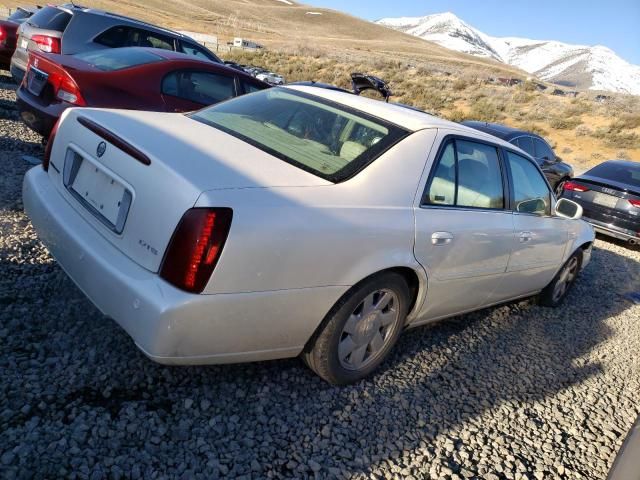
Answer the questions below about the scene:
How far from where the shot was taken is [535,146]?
9180 millimetres

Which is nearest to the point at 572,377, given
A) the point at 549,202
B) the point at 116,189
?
the point at 549,202

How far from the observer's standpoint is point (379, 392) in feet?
9.55

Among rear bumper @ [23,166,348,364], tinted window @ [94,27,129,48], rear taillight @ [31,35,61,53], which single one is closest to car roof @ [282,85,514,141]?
rear bumper @ [23,166,348,364]

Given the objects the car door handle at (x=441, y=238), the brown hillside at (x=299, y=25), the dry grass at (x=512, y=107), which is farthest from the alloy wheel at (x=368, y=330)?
the brown hillside at (x=299, y=25)

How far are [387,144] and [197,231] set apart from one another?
4.24 ft

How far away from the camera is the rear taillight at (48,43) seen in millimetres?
7117

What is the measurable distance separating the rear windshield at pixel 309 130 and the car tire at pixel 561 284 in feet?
8.85

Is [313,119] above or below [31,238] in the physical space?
above

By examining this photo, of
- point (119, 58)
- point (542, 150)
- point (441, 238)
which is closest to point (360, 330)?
point (441, 238)

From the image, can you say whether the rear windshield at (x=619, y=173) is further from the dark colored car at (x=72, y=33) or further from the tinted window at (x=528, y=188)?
the dark colored car at (x=72, y=33)

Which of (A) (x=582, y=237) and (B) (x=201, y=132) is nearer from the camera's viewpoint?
(B) (x=201, y=132)

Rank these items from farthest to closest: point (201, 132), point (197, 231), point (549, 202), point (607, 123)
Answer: point (607, 123) < point (549, 202) < point (201, 132) < point (197, 231)

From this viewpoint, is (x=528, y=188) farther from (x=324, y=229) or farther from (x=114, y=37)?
(x=114, y=37)

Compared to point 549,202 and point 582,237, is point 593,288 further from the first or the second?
point 549,202
